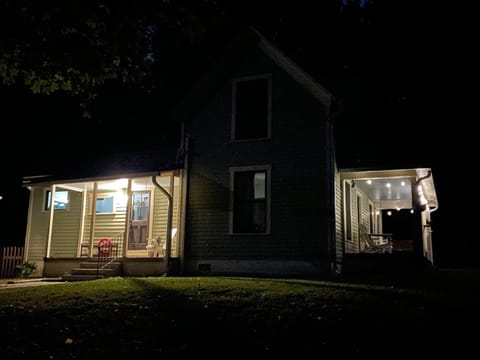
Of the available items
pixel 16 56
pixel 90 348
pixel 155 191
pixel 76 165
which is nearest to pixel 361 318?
pixel 90 348

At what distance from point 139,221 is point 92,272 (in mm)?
3016

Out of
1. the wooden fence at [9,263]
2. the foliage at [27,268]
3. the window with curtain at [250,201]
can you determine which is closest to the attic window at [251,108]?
the window with curtain at [250,201]

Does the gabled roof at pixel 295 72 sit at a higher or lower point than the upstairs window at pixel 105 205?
higher

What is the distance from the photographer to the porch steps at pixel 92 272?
48.0 ft

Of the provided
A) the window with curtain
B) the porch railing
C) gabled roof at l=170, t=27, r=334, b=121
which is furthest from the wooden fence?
the window with curtain

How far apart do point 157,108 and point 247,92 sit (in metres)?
18.3

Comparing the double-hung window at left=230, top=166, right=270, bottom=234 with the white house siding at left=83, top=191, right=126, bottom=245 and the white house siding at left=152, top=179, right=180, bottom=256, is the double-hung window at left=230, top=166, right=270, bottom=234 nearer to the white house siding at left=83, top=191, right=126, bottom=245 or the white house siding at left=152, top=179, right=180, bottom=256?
the white house siding at left=152, top=179, right=180, bottom=256

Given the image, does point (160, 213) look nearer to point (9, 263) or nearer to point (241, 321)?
point (9, 263)

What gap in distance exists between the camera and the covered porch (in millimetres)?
13703

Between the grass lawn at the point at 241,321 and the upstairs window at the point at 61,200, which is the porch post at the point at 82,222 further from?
the grass lawn at the point at 241,321

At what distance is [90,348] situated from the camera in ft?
21.4

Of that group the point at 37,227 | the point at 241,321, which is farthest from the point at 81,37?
the point at 37,227

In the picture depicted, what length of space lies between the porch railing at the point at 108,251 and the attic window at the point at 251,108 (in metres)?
5.34

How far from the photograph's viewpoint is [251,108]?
14711mm
